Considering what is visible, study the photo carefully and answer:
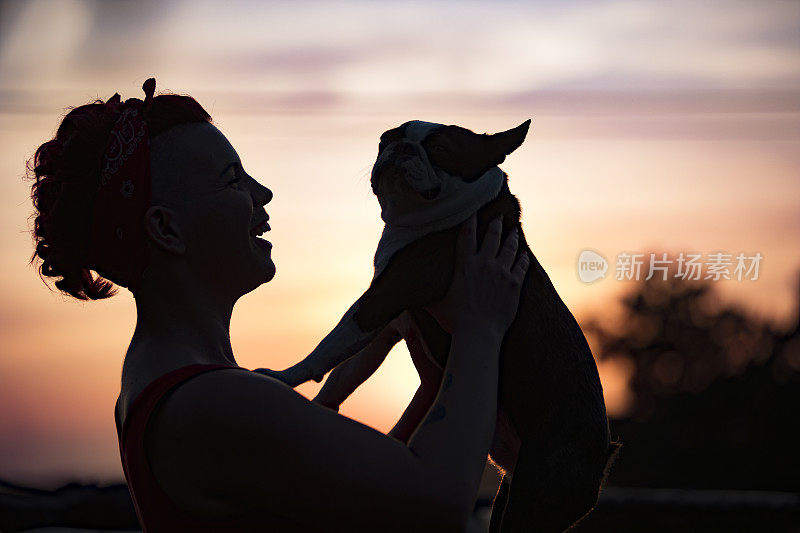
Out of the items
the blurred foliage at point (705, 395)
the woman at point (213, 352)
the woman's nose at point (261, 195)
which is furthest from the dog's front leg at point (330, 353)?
the blurred foliage at point (705, 395)

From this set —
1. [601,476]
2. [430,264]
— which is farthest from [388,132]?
[601,476]

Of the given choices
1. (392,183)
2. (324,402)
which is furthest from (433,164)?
(324,402)

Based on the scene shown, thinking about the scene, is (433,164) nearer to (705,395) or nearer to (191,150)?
(191,150)

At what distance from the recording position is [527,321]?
91.9 inches

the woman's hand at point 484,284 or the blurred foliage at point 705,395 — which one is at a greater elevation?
the woman's hand at point 484,284

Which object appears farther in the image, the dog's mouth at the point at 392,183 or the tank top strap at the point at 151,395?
the dog's mouth at the point at 392,183

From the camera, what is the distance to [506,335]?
7.62ft

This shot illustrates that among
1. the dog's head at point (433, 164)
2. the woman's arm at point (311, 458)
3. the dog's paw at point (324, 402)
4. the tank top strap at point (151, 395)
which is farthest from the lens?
the dog's paw at point (324, 402)

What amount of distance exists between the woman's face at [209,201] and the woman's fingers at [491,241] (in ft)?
1.91

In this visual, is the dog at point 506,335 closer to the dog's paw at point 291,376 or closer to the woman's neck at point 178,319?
the dog's paw at point 291,376

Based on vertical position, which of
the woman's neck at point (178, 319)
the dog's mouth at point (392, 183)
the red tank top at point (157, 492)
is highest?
the dog's mouth at point (392, 183)

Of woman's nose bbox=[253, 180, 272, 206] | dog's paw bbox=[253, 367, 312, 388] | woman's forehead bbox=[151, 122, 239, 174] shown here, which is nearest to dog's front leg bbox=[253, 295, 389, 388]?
dog's paw bbox=[253, 367, 312, 388]

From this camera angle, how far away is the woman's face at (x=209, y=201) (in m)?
2.09

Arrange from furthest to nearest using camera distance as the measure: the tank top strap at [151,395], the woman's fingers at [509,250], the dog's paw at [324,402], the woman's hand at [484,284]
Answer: the dog's paw at [324,402] < the woman's fingers at [509,250] < the woman's hand at [484,284] < the tank top strap at [151,395]
